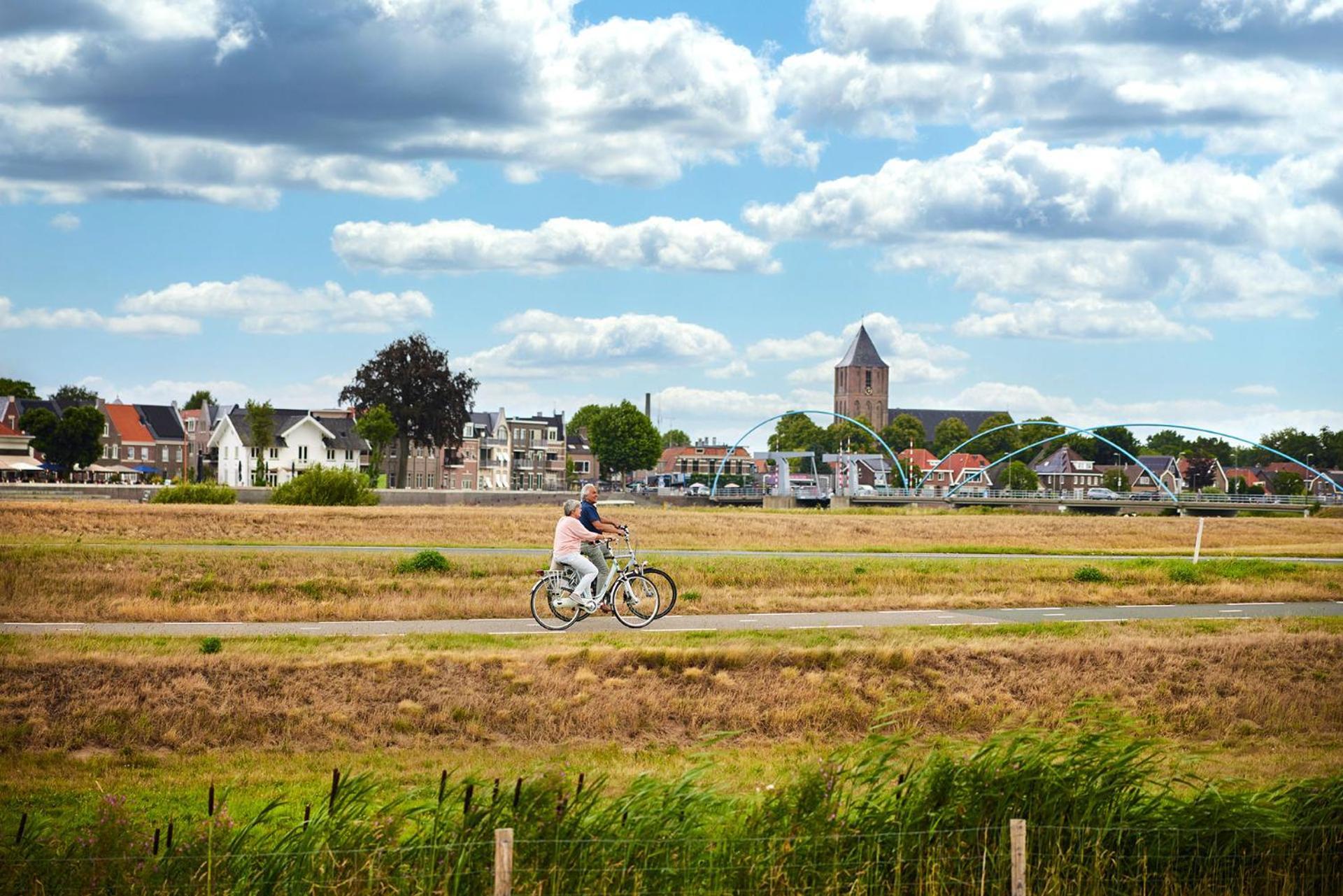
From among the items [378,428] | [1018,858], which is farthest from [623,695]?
[378,428]

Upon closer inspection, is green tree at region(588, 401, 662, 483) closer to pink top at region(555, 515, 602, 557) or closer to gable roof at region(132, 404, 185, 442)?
gable roof at region(132, 404, 185, 442)

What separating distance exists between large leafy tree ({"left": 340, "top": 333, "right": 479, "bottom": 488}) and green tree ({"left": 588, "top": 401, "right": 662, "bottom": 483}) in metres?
51.5

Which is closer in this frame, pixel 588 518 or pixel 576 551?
pixel 576 551

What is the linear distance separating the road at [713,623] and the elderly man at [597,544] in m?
0.79

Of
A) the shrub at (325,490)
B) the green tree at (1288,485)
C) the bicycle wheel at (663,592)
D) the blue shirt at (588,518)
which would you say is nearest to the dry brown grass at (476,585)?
the bicycle wheel at (663,592)

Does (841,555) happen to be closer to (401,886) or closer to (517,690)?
(517,690)

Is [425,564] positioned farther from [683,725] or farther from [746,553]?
[683,725]

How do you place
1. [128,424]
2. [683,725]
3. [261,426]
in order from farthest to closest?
[128,424], [261,426], [683,725]

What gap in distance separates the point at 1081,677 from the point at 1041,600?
8.05m

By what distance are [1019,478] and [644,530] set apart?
455ft

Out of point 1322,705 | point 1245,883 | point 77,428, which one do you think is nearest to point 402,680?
point 1245,883

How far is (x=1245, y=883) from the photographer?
Result: 38.2 feet

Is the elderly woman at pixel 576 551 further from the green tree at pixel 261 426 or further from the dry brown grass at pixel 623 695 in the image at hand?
the green tree at pixel 261 426

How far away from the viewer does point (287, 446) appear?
125438mm
